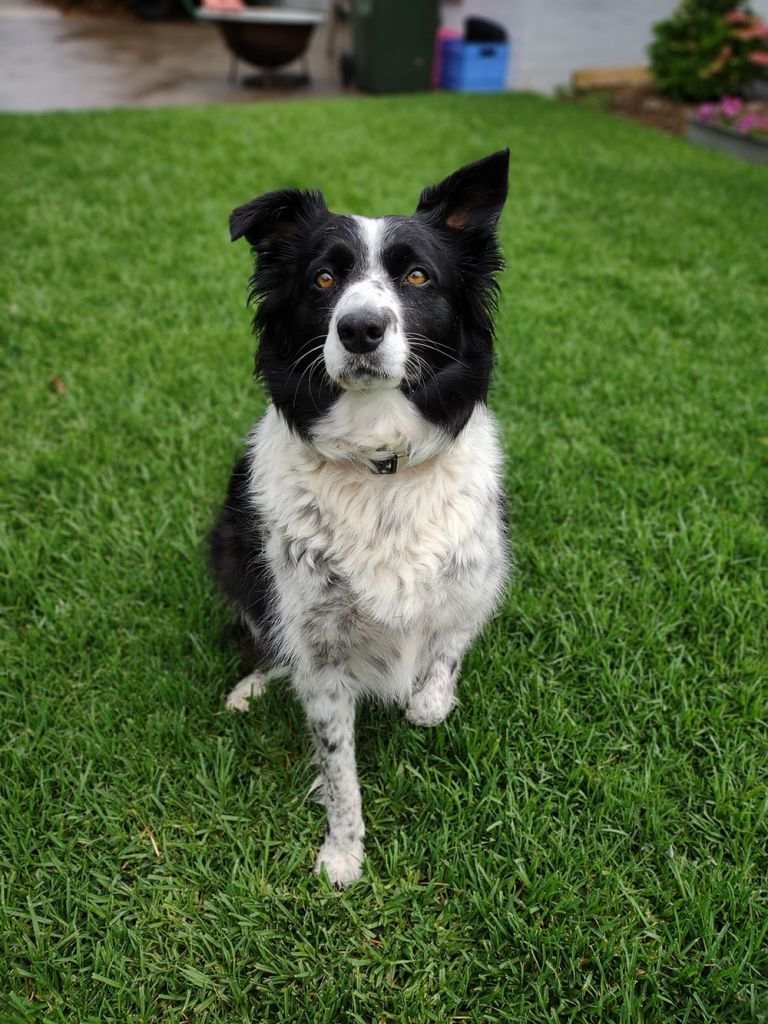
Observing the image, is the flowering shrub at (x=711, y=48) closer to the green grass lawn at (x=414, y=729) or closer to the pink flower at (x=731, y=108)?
the pink flower at (x=731, y=108)

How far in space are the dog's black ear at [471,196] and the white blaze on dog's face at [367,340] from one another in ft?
1.10

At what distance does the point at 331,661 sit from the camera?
6.38ft

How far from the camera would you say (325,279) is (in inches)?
74.9

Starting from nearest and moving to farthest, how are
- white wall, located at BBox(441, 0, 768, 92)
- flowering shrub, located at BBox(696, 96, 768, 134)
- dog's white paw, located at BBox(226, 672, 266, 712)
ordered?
dog's white paw, located at BBox(226, 672, 266, 712), flowering shrub, located at BBox(696, 96, 768, 134), white wall, located at BBox(441, 0, 768, 92)

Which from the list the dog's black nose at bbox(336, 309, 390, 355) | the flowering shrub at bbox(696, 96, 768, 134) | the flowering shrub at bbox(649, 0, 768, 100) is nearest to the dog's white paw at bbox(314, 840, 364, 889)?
the dog's black nose at bbox(336, 309, 390, 355)

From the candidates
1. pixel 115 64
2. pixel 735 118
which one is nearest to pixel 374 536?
pixel 735 118

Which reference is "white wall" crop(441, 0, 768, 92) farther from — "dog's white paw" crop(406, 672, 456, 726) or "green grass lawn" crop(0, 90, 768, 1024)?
"dog's white paw" crop(406, 672, 456, 726)

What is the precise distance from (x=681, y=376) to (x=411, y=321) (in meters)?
2.73

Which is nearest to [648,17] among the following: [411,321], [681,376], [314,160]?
[314,160]

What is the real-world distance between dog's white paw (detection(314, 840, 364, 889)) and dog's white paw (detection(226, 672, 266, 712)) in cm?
53

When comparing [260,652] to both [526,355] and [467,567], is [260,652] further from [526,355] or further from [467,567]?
[526,355]

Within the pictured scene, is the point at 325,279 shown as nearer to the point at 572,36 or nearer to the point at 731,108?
the point at 731,108

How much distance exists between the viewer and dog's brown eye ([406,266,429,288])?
74.5 inches

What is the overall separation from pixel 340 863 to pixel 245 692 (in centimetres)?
62
